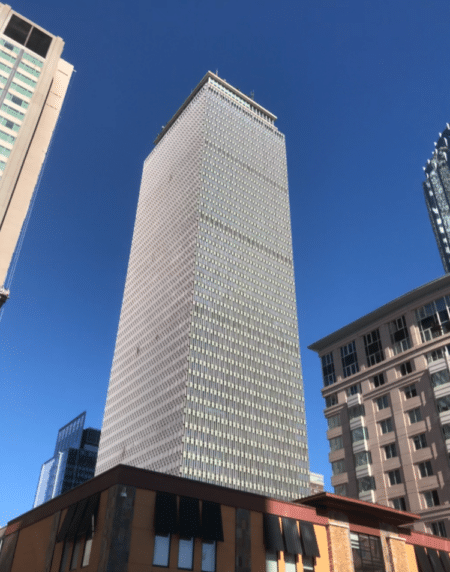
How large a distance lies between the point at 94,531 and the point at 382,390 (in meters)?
54.8

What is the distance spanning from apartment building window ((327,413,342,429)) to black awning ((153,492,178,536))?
53025 millimetres

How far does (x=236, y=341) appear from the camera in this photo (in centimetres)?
15388

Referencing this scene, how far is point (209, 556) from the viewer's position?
103 feet

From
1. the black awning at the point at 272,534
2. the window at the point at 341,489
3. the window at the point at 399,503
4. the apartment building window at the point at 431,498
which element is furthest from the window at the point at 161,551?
the window at the point at 341,489

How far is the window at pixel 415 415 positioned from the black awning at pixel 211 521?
44.8 metres

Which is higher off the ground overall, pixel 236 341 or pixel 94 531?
pixel 236 341

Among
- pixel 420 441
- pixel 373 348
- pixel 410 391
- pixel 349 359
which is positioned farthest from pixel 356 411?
pixel 420 441

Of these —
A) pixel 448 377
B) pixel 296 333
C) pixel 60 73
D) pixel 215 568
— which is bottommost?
pixel 215 568

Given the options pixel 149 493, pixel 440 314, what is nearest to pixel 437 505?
pixel 440 314

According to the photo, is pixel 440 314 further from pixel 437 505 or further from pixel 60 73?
pixel 60 73

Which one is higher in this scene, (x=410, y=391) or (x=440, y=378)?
(x=440, y=378)

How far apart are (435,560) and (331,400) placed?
4064 cm

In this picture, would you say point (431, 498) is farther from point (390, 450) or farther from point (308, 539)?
point (308, 539)

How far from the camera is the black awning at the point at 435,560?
42.4m
